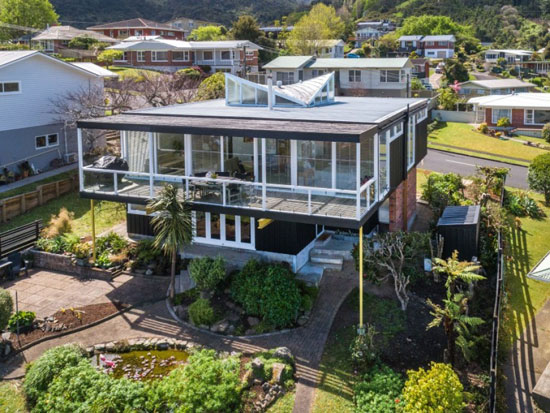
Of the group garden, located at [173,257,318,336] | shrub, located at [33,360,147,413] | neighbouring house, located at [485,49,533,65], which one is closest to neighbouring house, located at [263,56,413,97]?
garden, located at [173,257,318,336]

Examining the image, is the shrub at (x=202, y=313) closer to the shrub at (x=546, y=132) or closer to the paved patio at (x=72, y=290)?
the paved patio at (x=72, y=290)

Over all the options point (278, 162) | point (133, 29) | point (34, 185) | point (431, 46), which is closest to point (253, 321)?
point (278, 162)

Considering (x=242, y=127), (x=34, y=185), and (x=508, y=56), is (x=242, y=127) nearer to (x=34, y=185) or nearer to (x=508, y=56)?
(x=34, y=185)

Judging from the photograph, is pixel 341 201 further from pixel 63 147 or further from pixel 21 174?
pixel 63 147

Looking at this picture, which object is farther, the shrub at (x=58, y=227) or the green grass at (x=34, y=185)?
the green grass at (x=34, y=185)

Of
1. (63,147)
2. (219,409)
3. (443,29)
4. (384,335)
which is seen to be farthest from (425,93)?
(443,29)

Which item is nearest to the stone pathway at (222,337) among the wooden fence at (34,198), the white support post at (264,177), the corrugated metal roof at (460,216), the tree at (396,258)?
the tree at (396,258)
